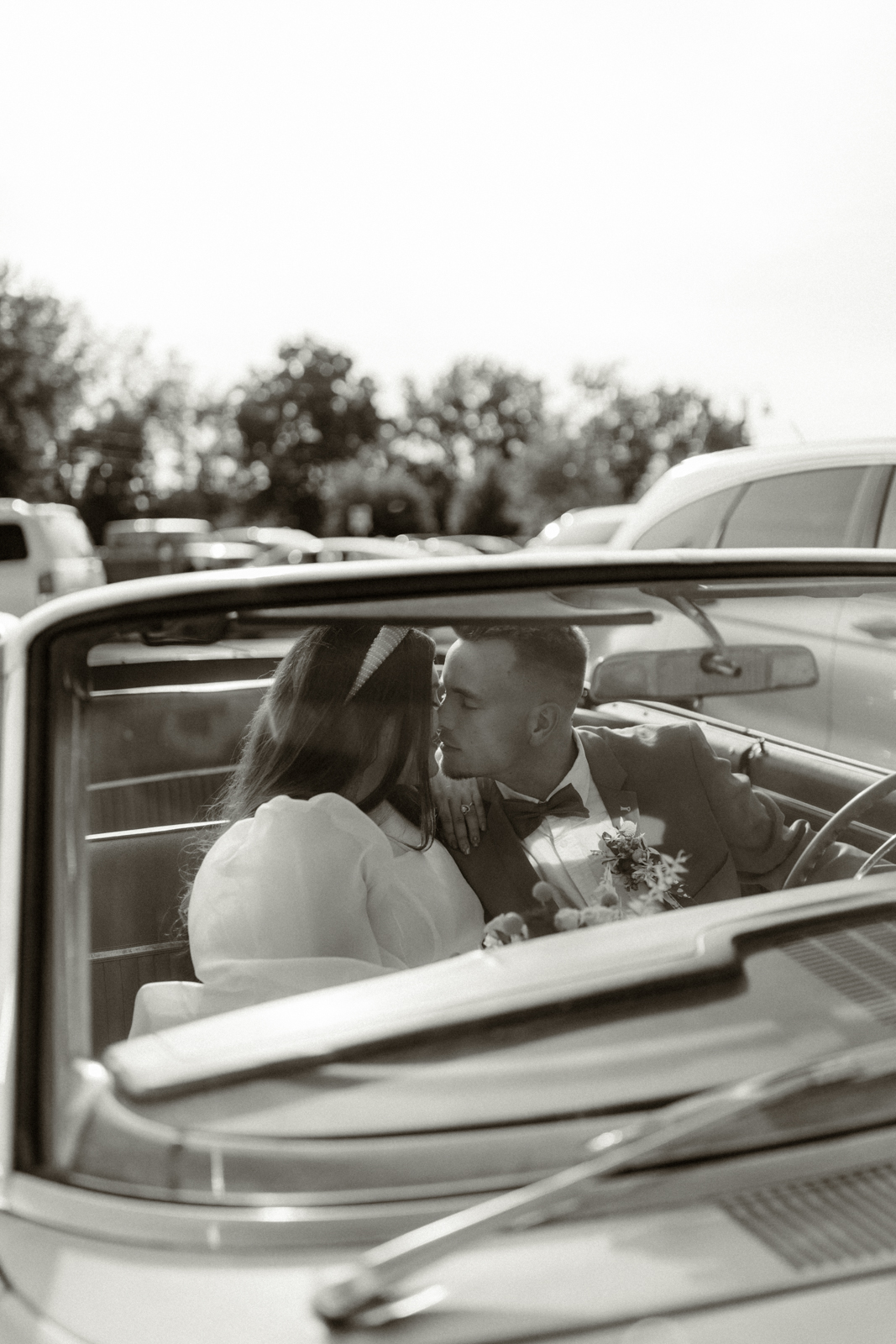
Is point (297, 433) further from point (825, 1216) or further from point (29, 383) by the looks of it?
point (825, 1216)

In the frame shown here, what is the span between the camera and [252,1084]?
4.59 ft

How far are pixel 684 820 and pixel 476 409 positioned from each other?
8261 centimetres

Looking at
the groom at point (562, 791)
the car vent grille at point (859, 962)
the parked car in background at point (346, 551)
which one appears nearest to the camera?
the car vent grille at point (859, 962)

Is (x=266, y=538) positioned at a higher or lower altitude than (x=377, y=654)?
lower

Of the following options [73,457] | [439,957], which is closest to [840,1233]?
[439,957]

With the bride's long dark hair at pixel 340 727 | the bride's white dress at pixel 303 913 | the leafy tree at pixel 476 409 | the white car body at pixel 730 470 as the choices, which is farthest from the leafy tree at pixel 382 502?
the bride's white dress at pixel 303 913

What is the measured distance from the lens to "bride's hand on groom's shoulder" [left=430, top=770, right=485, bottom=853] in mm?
2350

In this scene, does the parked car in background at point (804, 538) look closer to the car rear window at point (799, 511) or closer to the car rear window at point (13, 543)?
the car rear window at point (799, 511)

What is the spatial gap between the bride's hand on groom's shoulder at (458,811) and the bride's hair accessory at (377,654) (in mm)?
240

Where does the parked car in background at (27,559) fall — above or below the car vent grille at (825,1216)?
below

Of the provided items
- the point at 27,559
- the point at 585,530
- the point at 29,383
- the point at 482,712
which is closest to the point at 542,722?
the point at 482,712

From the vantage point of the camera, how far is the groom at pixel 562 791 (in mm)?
2301

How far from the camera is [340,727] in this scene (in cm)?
225

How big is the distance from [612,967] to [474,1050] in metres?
0.22
